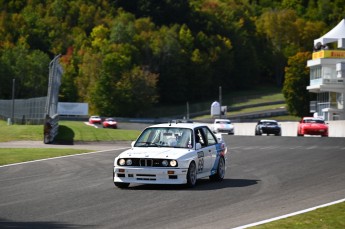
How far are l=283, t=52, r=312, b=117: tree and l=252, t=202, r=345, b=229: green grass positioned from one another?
116431 mm

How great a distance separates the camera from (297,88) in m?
133

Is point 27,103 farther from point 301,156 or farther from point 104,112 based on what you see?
point 104,112

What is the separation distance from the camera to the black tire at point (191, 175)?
18594mm

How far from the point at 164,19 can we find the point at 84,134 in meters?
125

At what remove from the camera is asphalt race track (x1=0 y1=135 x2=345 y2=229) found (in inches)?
546

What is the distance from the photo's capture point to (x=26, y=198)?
675 inches

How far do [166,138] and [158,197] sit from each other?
2844 mm

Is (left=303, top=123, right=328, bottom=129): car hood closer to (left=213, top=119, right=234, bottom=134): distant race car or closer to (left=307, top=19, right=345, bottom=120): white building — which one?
(left=213, top=119, right=234, bottom=134): distant race car

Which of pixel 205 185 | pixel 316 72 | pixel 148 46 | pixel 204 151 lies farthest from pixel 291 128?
pixel 148 46

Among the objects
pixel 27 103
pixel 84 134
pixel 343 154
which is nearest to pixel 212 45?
pixel 27 103

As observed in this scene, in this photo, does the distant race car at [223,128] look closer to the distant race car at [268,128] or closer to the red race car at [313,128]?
the distant race car at [268,128]

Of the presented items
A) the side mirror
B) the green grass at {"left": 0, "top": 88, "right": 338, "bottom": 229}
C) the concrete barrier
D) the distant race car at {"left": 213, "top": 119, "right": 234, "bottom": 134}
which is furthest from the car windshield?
the distant race car at {"left": 213, "top": 119, "right": 234, "bottom": 134}

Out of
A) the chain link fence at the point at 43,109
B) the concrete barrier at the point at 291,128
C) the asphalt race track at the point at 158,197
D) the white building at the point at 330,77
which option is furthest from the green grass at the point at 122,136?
the white building at the point at 330,77

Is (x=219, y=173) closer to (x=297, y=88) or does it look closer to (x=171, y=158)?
(x=171, y=158)
